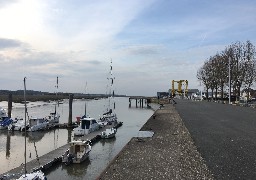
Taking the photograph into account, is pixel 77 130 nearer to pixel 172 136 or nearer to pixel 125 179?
pixel 172 136

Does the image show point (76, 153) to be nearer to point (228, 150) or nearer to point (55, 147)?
point (55, 147)

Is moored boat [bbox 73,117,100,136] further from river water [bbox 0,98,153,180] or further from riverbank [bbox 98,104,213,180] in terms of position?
riverbank [bbox 98,104,213,180]

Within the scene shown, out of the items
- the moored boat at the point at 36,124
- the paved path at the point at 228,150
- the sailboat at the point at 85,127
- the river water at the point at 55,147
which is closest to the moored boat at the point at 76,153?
the river water at the point at 55,147

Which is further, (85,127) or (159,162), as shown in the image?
(85,127)

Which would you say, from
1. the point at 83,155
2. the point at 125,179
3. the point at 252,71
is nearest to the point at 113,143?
the point at 83,155

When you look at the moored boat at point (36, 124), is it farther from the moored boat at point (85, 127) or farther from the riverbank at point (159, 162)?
the riverbank at point (159, 162)

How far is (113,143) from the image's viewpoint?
39.7m

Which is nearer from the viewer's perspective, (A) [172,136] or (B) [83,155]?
(B) [83,155]

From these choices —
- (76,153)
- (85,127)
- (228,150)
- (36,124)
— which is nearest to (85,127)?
(85,127)

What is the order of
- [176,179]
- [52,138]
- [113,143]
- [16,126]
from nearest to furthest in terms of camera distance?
[176,179], [113,143], [52,138], [16,126]

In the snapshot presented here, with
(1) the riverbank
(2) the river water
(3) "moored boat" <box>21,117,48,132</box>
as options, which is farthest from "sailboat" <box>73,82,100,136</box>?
(1) the riverbank

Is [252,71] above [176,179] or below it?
above

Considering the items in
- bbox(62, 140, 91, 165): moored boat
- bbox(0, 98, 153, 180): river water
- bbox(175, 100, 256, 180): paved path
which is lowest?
bbox(0, 98, 153, 180): river water

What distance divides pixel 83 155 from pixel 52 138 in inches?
710
